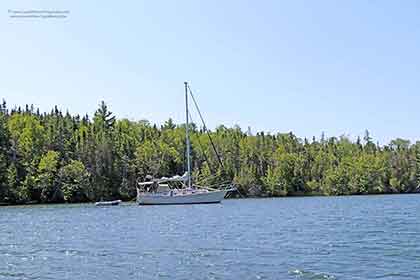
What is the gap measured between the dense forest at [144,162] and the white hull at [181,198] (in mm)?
28201

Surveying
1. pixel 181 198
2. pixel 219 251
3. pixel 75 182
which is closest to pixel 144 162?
pixel 75 182

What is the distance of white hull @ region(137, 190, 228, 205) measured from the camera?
10594 centimetres

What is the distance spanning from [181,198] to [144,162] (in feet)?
154

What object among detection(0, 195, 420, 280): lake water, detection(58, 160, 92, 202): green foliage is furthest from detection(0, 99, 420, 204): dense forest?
detection(0, 195, 420, 280): lake water

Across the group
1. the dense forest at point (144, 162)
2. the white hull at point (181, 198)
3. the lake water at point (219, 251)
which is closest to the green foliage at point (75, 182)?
the dense forest at point (144, 162)

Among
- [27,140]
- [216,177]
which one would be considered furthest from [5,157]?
[216,177]

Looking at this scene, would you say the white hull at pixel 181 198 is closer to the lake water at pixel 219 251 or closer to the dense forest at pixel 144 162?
the dense forest at pixel 144 162

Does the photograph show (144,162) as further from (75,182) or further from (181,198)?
(181,198)

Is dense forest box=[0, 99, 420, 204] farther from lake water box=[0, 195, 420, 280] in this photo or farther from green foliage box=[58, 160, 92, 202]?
lake water box=[0, 195, 420, 280]

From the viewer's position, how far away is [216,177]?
16250 centimetres

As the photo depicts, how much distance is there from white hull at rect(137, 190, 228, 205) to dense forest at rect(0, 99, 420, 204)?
28.2 m

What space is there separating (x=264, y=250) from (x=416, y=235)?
1233 centimetres

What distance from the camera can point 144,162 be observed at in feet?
497

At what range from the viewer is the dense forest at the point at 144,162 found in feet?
433
